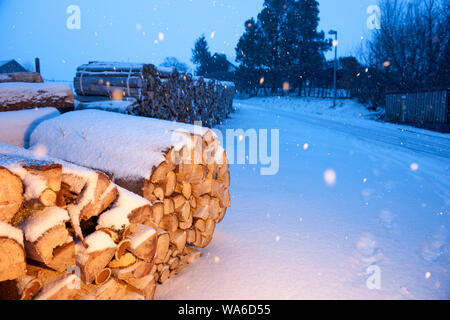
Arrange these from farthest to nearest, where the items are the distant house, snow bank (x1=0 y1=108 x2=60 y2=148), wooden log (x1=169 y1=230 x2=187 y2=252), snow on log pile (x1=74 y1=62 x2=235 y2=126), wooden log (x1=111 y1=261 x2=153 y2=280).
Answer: the distant house, snow on log pile (x1=74 y1=62 x2=235 y2=126), snow bank (x1=0 y1=108 x2=60 y2=148), wooden log (x1=169 y1=230 x2=187 y2=252), wooden log (x1=111 y1=261 x2=153 y2=280)

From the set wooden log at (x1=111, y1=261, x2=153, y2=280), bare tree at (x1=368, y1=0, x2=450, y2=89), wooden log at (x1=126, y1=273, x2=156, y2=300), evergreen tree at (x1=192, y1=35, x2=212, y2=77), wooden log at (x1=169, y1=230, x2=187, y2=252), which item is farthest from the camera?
evergreen tree at (x1=192, y1=35, x2=212, y2=77)

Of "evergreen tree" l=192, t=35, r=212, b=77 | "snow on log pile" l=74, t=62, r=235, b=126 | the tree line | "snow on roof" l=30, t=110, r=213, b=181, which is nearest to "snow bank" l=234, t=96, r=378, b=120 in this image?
the tree line

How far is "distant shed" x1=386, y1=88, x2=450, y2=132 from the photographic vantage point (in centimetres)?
1339

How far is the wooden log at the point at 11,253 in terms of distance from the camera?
1.43 metres

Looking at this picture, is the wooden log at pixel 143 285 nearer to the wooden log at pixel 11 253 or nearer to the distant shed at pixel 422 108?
the wooden log at pixel 11 253

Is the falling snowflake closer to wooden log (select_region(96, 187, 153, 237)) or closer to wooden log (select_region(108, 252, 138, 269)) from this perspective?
wooden log (select_region(96, 187, 153, 237))

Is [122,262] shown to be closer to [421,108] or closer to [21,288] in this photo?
[21,288]

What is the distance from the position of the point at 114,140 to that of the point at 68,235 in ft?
4.39

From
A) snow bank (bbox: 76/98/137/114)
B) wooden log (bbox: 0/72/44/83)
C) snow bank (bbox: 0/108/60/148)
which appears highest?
wooden log (bbox: 0/72/44/83)

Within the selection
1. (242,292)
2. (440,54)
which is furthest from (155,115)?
(440,54)

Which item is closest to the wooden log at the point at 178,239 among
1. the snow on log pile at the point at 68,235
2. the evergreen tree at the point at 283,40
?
the snow on log pile at the point at 68,235

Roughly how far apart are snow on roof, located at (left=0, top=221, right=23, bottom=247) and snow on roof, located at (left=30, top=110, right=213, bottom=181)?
1.07 m

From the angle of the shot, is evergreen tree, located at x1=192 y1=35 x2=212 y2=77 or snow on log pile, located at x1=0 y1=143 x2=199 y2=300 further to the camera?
evergreen tree, located at x1=192 y1=35 x2=212 y2=77
